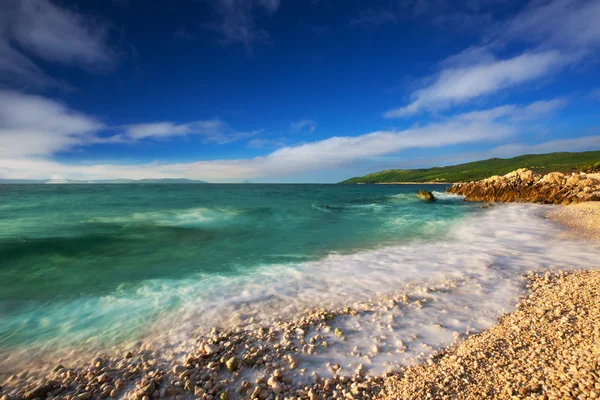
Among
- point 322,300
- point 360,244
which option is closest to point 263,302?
point 322,300

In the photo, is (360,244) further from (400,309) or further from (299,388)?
(299,388)

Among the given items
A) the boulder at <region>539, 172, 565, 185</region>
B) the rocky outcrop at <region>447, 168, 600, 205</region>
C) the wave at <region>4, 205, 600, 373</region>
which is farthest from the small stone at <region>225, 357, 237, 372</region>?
the boulder at <region>539, 172, 565, 185</region>

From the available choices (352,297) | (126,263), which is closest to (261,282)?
(352,297)

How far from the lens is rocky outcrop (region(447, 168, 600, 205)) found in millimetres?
30625

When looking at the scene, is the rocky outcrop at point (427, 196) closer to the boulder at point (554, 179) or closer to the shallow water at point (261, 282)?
the boulder at point (554, 179)

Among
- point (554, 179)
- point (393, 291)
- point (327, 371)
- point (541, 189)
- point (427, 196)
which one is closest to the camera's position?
point (327, 371)

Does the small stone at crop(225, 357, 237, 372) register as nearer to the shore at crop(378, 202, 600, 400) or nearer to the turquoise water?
the shore at crop(378, 202, 600, 400)

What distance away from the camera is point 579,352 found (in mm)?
4172

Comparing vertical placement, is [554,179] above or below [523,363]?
above

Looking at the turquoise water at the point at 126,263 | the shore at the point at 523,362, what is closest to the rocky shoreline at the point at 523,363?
the shore at the point at 523,362

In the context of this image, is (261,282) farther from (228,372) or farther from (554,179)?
(554,179)

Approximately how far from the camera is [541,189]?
36.5 meters

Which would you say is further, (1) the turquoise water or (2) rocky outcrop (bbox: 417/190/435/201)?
(2) rocky outcrop (bbox: 417/190/435/201)

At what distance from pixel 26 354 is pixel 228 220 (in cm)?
2031
